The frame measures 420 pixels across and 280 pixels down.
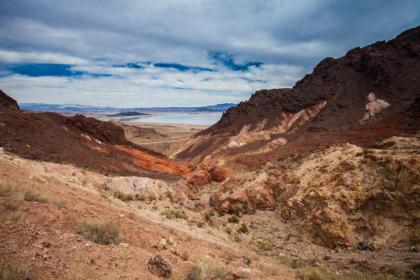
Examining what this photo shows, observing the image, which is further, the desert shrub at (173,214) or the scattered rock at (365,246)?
the desert shrub at (173,214)

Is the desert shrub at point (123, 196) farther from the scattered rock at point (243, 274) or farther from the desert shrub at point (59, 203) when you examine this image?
the scattered rock at point (243, 274)

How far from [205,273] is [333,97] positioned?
4988 cm

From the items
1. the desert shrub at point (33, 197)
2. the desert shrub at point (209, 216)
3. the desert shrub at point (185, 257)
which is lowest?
the desert shrub at point (209, 216)

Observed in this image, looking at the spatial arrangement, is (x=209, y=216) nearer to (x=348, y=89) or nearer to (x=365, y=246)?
(x=365, y=246)

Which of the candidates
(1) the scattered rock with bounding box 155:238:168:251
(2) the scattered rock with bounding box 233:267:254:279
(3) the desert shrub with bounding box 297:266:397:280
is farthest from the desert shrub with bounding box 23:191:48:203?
(3) the desert shrub with bounding box 297:266:397:280

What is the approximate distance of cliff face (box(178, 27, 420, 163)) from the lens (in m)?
45.2

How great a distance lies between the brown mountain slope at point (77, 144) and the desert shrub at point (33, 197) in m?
13.0

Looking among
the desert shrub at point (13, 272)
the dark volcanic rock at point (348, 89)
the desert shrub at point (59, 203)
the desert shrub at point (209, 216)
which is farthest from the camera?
the dark volcanic rock at point (348, 89)

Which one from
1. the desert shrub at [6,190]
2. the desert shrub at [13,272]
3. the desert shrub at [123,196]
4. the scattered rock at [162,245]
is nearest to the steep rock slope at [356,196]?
the desert shrub at [123,196]

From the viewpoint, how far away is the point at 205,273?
22.4 ft

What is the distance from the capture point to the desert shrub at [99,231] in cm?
718

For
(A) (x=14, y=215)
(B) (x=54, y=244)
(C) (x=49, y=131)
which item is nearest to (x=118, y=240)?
(B) (x=54, y=244)

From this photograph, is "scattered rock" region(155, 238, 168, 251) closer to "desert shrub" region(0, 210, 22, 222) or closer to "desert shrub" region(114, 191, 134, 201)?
"desert shrub" region(0, 210, 22, 222)

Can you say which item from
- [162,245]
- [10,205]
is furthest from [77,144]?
[10,205]
